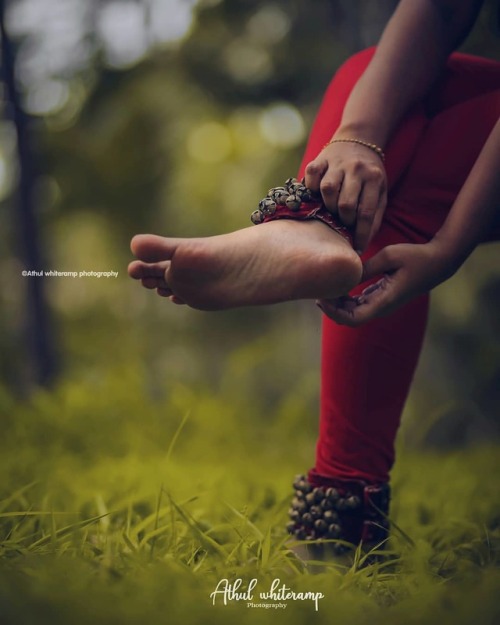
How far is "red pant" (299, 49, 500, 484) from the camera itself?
2.83ft

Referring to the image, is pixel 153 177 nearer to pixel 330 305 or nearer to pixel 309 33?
pixel 309 33

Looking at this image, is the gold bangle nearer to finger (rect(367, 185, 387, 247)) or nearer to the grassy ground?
finger (rect(367, 185, 387, 247))

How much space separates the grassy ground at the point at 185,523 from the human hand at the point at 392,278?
0.29 metres

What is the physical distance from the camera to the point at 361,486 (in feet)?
2.92

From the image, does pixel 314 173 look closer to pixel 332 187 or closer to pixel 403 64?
pixel 332 187

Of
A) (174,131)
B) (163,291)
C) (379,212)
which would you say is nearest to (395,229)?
(379,212)

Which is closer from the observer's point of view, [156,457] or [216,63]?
[156,457]

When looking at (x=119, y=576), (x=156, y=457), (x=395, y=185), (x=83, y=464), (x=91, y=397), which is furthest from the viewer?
(x=91, y=397)

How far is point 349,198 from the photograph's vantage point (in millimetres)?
777

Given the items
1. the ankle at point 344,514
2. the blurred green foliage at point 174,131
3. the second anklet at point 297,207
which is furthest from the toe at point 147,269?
the blurred green foliage at point 174,131

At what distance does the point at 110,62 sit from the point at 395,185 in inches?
39.8

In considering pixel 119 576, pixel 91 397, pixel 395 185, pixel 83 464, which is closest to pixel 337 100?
pixel 395 185

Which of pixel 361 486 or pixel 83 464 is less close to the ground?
pixel 361 486

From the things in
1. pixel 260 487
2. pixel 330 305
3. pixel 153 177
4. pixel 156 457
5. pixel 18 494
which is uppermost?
pixel 330 305
